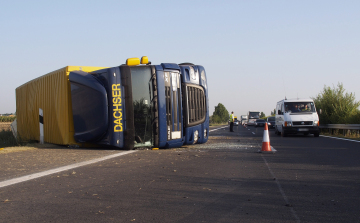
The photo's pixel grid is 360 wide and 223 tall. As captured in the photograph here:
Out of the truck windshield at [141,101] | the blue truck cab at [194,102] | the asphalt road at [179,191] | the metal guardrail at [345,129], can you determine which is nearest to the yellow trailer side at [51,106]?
the truck windshield at [141,101]

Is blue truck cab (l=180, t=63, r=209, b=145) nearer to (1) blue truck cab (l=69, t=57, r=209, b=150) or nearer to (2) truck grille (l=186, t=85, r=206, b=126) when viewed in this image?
(2) truck grille (l=186, t=85, r=206, b=126)

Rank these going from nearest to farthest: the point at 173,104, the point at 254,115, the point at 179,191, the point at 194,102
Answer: the point at 179,191
the point at 173,104
the point at 194,102
the point at 254,115

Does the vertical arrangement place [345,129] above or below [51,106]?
below

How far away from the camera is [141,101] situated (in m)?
11.6

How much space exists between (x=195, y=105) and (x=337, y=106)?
17459 mm

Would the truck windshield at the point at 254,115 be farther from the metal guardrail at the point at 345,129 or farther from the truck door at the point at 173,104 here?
the truck door at the point at 173,104

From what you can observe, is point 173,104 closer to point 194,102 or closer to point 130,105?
point 194,102

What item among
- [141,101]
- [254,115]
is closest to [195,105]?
[141,101]

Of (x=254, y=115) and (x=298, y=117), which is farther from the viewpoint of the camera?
(x=254, y=115)

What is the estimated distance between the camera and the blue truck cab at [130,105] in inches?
446

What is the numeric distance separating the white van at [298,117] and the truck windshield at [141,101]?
11.8 metres

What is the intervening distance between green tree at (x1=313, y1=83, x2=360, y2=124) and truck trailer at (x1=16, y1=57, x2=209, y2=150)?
635 inches

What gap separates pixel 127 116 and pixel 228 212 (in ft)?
24.5

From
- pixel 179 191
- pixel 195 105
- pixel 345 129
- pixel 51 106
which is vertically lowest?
pixel 179 191
